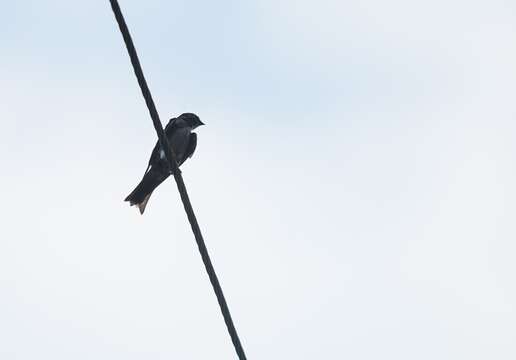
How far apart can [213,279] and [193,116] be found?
5869 millimetres

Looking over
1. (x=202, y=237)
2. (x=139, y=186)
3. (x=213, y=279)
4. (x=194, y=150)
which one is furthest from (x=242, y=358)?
(x=194, y=150)

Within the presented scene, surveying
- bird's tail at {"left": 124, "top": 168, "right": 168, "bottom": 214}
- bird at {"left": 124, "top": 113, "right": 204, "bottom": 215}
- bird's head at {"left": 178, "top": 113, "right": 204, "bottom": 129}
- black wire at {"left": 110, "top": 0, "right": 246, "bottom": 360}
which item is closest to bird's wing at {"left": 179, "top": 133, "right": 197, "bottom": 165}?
bird at {"left": 124, "top": 113, "right": 204, "bottom": 215}

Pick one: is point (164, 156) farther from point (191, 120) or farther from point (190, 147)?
point (191, 120)

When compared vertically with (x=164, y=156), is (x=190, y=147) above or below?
above

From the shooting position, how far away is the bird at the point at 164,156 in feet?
24.4

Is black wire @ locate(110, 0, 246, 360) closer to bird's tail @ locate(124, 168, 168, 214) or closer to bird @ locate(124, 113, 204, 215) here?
bird @ locate(124, 113, 204, 215)

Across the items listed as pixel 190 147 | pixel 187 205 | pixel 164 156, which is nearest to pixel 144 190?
pixel 164 156

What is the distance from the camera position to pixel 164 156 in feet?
26.1

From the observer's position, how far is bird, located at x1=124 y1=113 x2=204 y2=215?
293 inches

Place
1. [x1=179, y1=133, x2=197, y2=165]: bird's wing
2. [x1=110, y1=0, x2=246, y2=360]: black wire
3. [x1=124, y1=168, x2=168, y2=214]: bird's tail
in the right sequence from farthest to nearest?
[x1=179, y1=133, x2=197, y2=165]: bird's wing
[x1=124, y1=168, x2=168, y2=214]: bird's tail
[x1=110, y1=0, x2=246, y2=360]: black wire

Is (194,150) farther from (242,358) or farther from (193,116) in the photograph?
(242,358)

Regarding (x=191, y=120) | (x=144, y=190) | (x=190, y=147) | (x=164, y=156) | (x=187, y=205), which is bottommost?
(x=187, y=205)

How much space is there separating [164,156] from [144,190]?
2.09 feet

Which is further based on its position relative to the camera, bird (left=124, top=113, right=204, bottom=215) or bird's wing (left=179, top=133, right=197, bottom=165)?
bird's wing (left=179, top=133, right=197, bottom=165)
